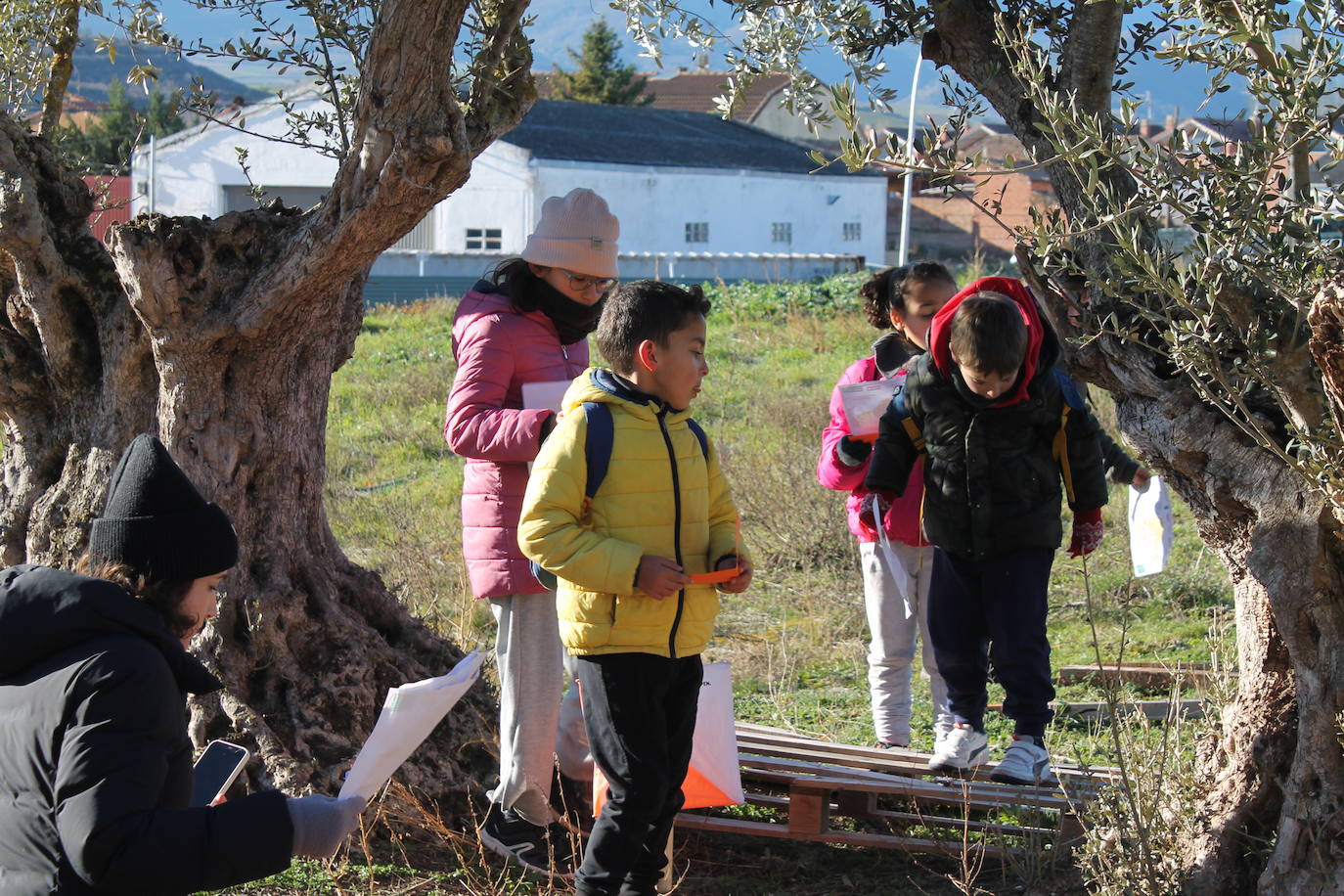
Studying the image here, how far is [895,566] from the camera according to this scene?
16.0ft

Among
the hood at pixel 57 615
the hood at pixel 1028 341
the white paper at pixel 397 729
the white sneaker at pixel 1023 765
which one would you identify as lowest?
the white sneaker at pixel 1023 765

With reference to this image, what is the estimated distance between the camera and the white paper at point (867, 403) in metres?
4.71

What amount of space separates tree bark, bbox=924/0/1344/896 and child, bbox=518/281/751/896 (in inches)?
40.9

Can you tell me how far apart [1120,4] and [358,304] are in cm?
275

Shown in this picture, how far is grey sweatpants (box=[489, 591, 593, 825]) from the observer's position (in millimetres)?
4043

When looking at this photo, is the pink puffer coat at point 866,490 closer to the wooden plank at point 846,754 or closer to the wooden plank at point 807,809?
the wooden plank at point 846,754

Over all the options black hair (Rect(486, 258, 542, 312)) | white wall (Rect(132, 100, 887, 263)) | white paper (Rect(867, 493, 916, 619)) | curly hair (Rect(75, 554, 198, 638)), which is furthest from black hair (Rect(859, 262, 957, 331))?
white wall (Rect(132, 100, 887, 263))

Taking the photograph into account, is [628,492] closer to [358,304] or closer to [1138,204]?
[1138,204]

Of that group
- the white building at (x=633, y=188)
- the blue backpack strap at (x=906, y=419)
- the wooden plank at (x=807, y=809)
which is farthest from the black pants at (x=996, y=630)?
the white building at (x=633, y=188)

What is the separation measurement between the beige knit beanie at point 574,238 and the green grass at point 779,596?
1.68m

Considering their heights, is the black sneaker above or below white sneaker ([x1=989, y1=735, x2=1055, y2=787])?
below

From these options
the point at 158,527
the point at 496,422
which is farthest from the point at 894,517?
the point at 158,527

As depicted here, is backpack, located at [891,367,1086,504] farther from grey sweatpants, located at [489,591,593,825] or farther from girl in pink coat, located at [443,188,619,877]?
grey sweatpants, located at [489,591,593,825]

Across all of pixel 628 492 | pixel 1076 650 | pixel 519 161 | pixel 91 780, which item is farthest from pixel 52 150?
pixel 519 161
